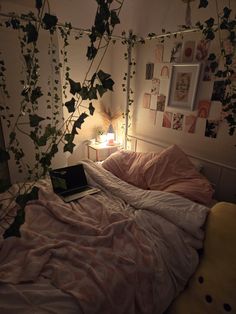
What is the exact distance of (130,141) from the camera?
2.87m

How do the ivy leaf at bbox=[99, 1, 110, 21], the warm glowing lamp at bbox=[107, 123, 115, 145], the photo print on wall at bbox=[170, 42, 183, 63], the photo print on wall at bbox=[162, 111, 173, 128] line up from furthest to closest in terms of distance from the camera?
the warm glowing lamp at bbox=[107, 123, 115, 145] < the photo print on wall at bbox=[162, 111, 173, 128] < the photo print on wall at bbox=[170, 42, 183, 63] < the ivy leaf at bbox=[99, 1, 110, 21]

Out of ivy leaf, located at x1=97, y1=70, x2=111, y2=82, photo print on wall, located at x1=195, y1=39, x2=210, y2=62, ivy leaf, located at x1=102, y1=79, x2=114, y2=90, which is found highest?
photo print on wall, located at x1=195, y1=39, x2=210, y2=62

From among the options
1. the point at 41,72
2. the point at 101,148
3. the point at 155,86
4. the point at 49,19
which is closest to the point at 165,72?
the point at 155,86

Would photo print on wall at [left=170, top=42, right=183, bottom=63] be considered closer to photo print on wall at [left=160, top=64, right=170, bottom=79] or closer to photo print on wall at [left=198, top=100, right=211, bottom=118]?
photo print on wall at [left=160, top=64, right=170, bottom=79]

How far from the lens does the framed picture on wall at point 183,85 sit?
2.00 meters

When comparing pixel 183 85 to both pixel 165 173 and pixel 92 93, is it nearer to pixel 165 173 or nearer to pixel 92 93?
pixel 165 173

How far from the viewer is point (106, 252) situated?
3.91ft

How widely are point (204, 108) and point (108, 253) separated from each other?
1582 mm

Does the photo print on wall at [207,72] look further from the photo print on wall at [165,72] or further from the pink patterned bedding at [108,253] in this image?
the pink patterned bedding at [108,253]

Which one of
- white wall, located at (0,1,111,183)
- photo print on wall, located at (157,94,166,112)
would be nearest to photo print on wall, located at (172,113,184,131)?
photo print on wall, located at (157,94,166,112)

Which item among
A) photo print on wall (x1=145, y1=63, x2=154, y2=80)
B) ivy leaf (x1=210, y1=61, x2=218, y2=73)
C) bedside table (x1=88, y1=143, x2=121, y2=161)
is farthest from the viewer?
bedside table (x1=88, y1=143, x2=121, y2=161)

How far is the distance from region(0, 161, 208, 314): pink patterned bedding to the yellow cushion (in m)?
0.05

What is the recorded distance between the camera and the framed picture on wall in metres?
2.00

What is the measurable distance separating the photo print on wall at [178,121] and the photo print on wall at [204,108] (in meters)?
0.22
